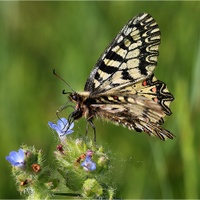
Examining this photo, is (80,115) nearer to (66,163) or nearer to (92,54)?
(66,163)

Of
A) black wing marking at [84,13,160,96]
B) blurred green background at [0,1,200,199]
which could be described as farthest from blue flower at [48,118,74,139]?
blurred green background at [0,1,200,199]

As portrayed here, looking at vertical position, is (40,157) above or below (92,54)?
below

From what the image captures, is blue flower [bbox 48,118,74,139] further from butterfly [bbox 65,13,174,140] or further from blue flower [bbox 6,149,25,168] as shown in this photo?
blue flower [bbox 6,149,25,168]

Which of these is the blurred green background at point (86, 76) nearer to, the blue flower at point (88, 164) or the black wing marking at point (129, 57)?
the black wing marking at point (129, 57)

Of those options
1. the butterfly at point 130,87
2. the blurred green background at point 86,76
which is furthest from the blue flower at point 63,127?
the blurred green background at point 86,76

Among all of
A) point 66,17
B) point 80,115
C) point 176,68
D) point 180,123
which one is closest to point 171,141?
point 180,123

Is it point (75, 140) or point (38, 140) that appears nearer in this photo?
point (75, 140)

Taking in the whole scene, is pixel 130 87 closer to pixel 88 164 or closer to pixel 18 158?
pixel 88 164
